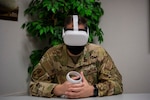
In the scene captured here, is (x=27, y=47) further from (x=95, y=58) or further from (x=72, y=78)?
(x=72, y=78)

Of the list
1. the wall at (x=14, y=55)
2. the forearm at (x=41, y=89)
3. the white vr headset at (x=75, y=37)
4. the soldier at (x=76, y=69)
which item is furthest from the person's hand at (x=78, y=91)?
the wall at (x=14, y=55)

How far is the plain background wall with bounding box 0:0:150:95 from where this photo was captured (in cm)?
230

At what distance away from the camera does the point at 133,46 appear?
2436 millimetres

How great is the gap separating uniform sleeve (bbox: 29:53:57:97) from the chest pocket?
0.23m

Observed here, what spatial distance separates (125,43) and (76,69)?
4.25 feet

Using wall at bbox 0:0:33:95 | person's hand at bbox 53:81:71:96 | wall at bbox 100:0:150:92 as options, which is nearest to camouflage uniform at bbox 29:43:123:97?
person's hand at bbox 53:81:71:96

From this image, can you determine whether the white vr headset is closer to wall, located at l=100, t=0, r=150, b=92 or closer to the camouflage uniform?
the camouflage uniform

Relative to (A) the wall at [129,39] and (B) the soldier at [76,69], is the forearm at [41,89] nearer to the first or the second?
(B) the soldier at [76,69]

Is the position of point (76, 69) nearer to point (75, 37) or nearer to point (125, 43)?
point (75, 37)

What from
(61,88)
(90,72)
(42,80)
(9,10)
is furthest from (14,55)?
(61,88)

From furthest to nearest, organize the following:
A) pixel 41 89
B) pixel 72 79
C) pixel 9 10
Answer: pixel 9 10
pixel 41 89
pixel 72 79

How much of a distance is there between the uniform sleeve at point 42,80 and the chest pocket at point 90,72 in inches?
9.1

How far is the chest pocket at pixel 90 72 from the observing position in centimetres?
134

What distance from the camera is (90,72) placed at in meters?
1.35
